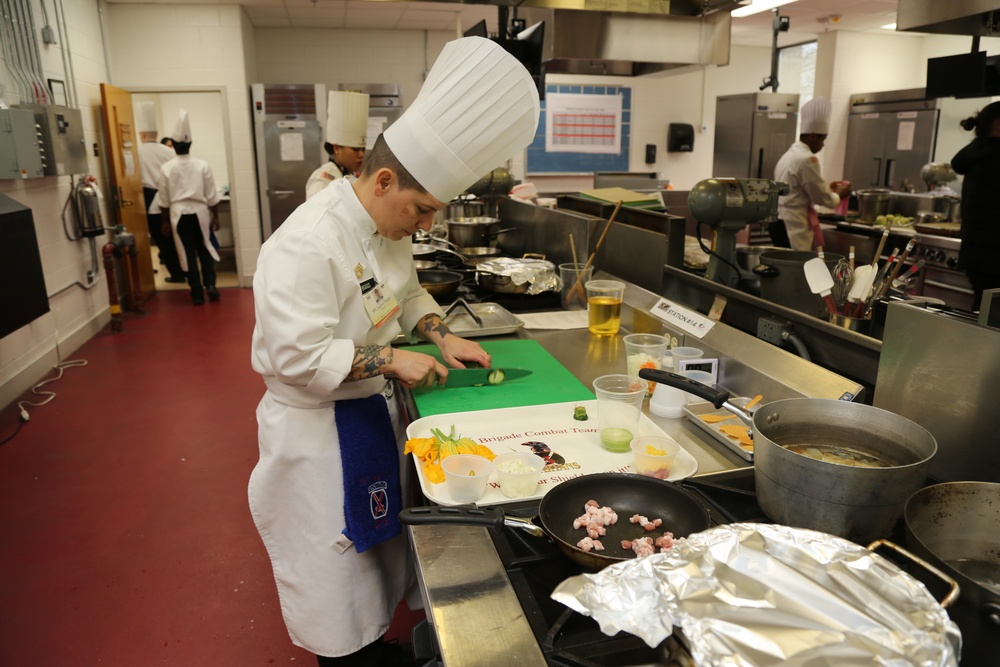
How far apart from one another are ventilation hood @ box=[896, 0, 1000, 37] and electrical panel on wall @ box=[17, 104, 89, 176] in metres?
4.81

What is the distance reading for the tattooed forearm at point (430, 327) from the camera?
186 centimetres

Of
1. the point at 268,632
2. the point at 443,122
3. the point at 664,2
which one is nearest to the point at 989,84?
the point at 664,2

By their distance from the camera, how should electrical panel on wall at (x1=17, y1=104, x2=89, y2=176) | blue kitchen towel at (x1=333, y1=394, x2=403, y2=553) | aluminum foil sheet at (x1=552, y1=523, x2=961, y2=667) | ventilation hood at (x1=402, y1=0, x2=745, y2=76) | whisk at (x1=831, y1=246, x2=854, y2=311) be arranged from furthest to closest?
electrical panel on wall at (x1=17, y1=104, x2=89, y2=176)
ventilation hood at (x1=402, y1=0, x2=745, y2=76)
whisk at (x1=831, y1=246, x2=854, y2=311)
blue kitchen towel at (x1=333, y1=394, x2=403, y2=553)
aluminum foil sheet at (x1=552, y1=523, x2=961, y2=667)

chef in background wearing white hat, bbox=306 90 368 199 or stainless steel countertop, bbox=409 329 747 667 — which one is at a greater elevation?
chef in background wearing white hat, bbox=306 90 368 199

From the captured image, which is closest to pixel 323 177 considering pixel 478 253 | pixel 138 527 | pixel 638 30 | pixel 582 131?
pixel 478 253

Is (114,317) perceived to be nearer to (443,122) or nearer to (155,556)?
(155,556)

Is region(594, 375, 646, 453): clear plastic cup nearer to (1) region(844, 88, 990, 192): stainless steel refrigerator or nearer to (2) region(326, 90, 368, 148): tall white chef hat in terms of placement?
(2) region(326, 90, 368, 148): tall white chef hat

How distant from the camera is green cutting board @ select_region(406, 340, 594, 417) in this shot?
1.64 m

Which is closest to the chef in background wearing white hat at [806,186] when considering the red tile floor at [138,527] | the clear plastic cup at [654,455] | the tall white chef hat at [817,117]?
the tall white chef hat at [817,117]

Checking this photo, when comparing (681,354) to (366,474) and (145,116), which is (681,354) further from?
(145,116)

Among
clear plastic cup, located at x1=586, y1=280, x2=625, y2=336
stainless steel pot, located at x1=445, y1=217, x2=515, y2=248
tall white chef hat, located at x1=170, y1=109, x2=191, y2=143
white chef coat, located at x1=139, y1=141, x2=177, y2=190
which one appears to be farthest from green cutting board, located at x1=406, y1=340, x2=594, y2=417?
white chef coat, located at x1=139, y1=141, x2=177, y2=190

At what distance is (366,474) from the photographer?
1.53 m

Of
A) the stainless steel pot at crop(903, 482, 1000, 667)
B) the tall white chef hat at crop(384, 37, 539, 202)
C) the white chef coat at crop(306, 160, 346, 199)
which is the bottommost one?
the stainless steel pot at crop(903, 482, 1000, 667)

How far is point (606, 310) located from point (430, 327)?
0.65m
